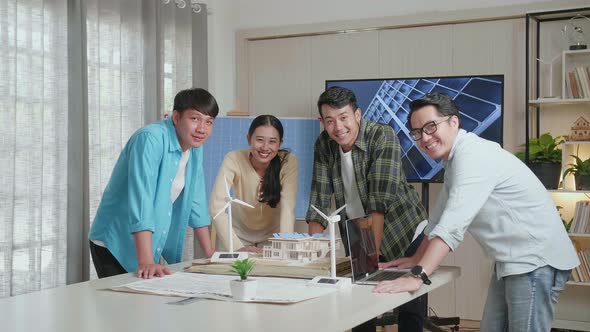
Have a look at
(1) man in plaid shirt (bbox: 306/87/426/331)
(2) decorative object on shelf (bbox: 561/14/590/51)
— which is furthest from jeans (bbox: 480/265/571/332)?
(2) decorative object on shelf (bbox: 561/14/590/51)

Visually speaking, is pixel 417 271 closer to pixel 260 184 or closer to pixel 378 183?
pixel 378 183

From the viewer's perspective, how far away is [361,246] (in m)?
2.62

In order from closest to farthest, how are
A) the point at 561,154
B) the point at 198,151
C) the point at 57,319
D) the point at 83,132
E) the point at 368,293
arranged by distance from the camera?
the point at 57,319, the point at 368,293, the point at 198,151, the point at 83,132, the point at 561,154

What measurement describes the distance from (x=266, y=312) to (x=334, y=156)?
1253 mm

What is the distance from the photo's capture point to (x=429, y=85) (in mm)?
5113

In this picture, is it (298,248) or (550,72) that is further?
(550,72)

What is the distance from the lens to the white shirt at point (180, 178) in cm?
294

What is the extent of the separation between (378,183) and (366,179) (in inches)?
4.0

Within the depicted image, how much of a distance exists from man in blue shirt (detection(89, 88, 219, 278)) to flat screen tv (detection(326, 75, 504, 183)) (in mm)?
2180

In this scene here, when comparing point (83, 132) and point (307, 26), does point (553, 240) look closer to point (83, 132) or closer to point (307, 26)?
point (83, 132)

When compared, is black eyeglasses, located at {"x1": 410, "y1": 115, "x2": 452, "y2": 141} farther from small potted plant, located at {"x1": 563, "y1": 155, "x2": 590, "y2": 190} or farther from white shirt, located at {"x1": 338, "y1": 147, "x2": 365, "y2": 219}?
small potted plant, located at {"x1": 563, "y1": 155, "x2": 590, "y2": 190}

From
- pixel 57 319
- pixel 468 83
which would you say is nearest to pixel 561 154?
pixel 468 83

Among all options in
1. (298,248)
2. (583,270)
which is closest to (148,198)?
(298,248)

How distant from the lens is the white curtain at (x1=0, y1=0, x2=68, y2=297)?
4.02 metres
